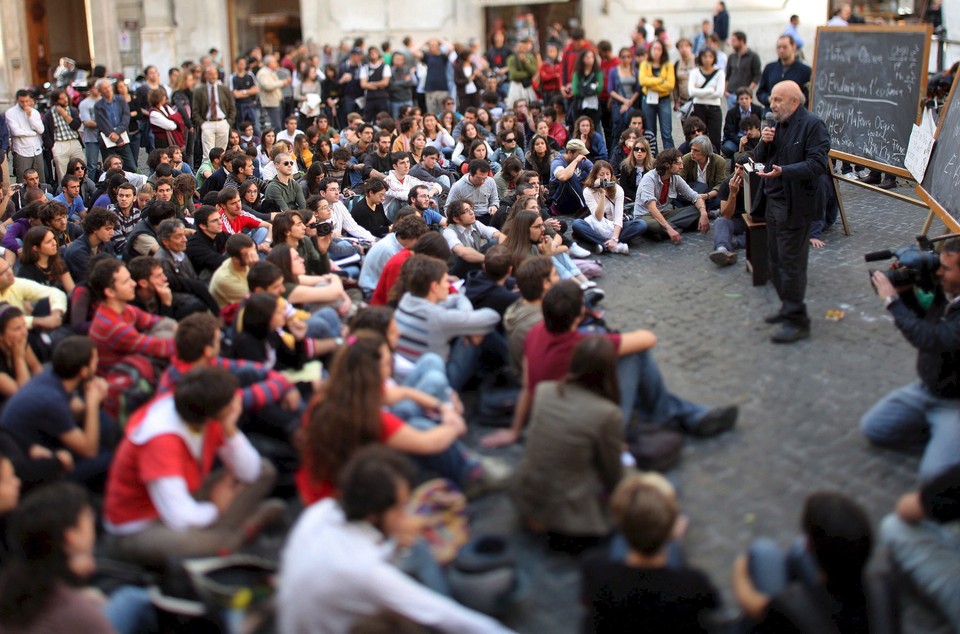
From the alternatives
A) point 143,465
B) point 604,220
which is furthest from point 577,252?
point 143,465

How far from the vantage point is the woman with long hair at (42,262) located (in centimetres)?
796

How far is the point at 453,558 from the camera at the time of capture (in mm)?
4664

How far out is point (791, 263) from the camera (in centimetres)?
770

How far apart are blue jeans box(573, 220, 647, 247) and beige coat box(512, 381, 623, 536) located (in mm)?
5690

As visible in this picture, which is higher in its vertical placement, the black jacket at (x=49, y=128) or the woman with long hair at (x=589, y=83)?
the woman with long hair at (x=589, y=83)

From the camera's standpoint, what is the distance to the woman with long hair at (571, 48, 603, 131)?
16.0 m

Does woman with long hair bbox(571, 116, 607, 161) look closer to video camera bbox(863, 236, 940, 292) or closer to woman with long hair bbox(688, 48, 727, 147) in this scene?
woman with long hair bbox(688, 48, 727, 147)

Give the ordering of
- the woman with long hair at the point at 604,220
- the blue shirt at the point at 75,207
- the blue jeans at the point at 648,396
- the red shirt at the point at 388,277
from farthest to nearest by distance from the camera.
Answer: the blue shirt at the point at 75,207 → the woman with long hair at the point at 604,220 → the red shirt at the point at 388,277 → the blue jeans at the point at 648,396

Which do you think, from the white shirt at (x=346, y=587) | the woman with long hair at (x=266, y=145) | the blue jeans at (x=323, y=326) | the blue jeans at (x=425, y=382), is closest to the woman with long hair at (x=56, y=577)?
the white shirt at (x=346, y=587)

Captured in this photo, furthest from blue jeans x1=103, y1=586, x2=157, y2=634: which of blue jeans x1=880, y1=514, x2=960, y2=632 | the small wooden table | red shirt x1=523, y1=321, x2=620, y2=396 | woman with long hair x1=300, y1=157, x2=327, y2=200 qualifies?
woman with long hair x1=300, y1=157, x2=327, y2=200

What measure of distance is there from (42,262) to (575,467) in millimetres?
4915

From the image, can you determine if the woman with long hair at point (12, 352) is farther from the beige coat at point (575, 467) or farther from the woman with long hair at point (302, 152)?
the woman with long hair at point (302, 152)

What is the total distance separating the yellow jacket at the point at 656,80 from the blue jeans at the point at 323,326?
376 inches

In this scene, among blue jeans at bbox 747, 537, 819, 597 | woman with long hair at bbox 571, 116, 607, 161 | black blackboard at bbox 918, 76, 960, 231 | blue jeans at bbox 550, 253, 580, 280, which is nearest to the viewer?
blue jeans at bbox 747, 537, 819, 597
